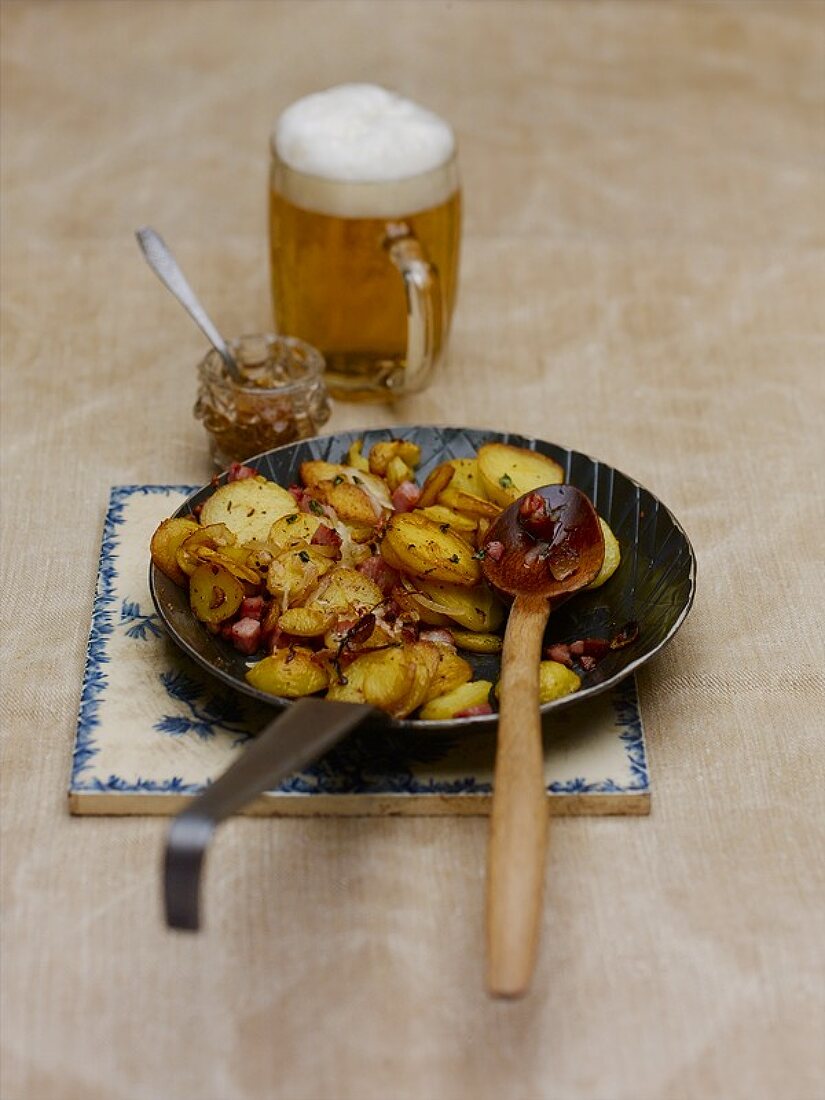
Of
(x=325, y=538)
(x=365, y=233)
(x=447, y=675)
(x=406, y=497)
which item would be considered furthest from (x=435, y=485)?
(x=365, y=233)

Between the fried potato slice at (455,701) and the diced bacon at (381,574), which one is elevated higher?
the fried potato slice at (455,701)

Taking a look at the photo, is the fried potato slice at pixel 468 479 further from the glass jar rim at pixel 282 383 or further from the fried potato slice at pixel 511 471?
the glass jar rim at pixel 282 383

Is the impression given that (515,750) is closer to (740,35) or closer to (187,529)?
(187,529)

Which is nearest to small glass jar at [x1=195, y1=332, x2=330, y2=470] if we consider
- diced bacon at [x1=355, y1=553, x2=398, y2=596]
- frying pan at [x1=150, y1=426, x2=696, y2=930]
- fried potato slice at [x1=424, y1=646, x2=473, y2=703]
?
frying pan at [x1=150, y1=426, x2=696, y2=930]

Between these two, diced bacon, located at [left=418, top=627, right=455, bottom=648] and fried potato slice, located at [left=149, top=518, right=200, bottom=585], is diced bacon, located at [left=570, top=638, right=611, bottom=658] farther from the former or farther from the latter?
fried potato slice, located at [left=149, top=518, right=200, bottom=585]

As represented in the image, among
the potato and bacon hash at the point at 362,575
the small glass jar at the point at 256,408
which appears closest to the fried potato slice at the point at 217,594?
the potato and bacon hash at the point at 362,575

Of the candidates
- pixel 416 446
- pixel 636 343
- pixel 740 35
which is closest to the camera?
pixel 416 446

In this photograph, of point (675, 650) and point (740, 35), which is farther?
point (740, 35)

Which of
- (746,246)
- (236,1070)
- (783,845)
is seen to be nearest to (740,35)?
(746,246)
